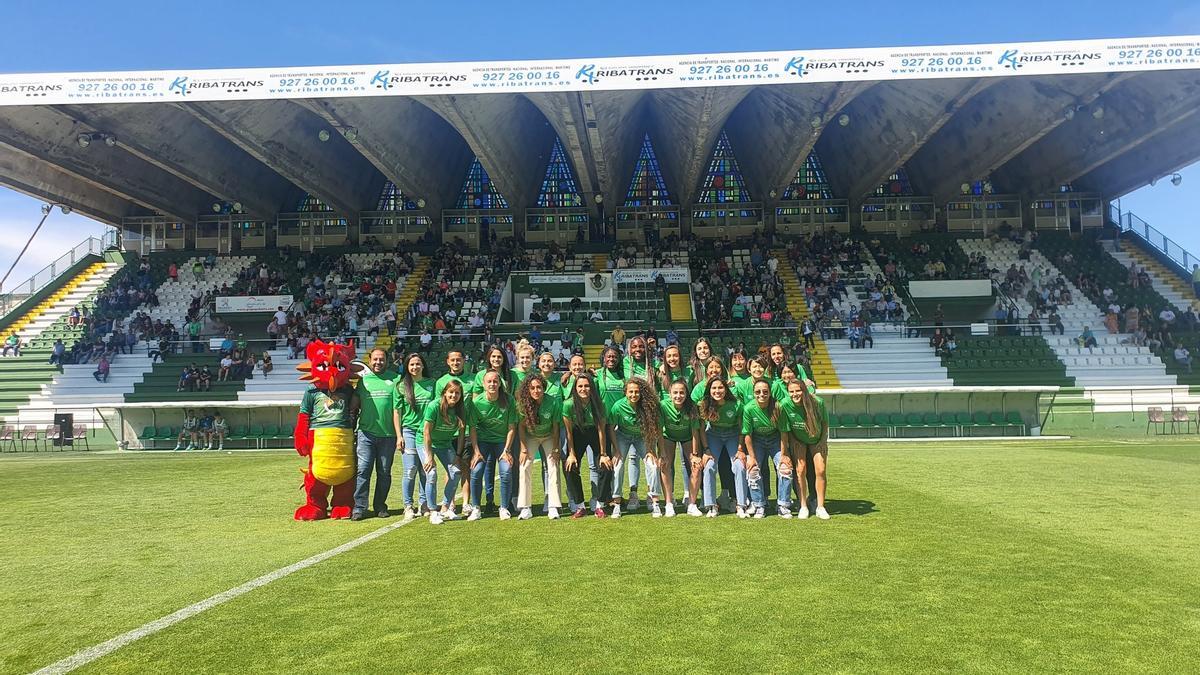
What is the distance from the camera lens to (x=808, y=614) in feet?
13.2

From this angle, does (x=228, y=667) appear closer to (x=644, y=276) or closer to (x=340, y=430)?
(x=340, y=430)

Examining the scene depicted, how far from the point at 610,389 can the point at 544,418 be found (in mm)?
746

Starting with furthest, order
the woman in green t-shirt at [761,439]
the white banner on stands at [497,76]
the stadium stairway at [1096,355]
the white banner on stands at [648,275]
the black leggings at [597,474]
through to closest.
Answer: the white banner on stands at [648,275], the stadium stairway at [1096,355], the white banner on stands at [497,76], the black leggings at [597,474], the woman in green t-shirt at [761,439]

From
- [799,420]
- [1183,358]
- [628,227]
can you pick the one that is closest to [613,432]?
[799,420]

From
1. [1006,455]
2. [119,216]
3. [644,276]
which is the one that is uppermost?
[119,216]

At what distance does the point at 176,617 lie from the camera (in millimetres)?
4121

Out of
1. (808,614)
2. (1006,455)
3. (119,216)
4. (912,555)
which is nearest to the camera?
(808,614)

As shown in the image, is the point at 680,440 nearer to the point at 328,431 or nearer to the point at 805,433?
the point at 805,433

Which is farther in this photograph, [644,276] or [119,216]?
[119,216]

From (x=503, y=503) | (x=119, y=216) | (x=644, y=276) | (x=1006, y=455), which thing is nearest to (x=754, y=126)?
(x=644, y=276)

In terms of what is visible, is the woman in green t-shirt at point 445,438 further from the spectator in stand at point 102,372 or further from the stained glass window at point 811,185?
the stained glass window at point 811,185

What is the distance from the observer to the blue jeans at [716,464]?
7.32m

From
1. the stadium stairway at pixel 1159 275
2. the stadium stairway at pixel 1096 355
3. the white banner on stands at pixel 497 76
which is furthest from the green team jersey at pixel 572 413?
the stadium stairway at pixel 1159 275

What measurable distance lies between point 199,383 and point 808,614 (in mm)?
24730
